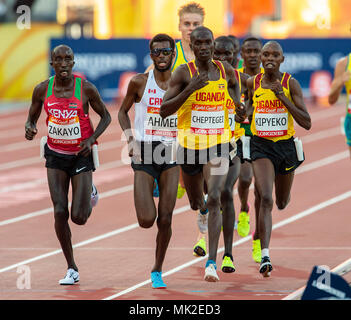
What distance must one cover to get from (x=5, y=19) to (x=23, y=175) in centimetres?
1883

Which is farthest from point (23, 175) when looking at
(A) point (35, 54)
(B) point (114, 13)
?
(B) point (114, 13)

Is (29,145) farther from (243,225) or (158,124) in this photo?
(158,124)

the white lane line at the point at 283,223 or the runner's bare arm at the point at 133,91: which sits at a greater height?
the runner's bare arm at the point at 133,91

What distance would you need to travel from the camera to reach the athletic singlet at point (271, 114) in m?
9.90

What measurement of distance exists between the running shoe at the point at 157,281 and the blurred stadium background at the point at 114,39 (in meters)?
22.7

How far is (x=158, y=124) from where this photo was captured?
945 centimetres

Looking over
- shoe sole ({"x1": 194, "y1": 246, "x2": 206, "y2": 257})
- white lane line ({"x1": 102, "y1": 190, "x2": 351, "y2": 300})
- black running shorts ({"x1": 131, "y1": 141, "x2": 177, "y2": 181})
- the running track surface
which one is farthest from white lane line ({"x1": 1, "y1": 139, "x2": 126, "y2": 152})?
black running shorts ({"x1": 131, "y1": 141, "x2": 177, "y2": 181})

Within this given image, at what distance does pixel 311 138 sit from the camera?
974 inches

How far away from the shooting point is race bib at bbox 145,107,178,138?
31.0 ft

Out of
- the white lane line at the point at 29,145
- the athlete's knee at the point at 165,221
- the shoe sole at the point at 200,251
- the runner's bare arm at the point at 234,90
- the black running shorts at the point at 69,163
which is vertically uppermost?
the runner's bare arm at the point at 234,90

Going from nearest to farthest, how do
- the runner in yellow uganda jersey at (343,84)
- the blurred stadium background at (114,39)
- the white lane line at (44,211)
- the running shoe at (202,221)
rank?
the running shoe at (202,221) → the runner in yellow uganda jersey at (343,84) → the white lane line at (44,211) → the blurred stadium background at (114,39)

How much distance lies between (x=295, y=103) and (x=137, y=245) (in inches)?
117

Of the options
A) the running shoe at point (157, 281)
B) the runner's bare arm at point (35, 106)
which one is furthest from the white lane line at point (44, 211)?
the running shoe at point (157, 281)

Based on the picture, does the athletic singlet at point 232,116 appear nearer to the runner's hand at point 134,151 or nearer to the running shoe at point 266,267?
the runner's hand at point 134,151
